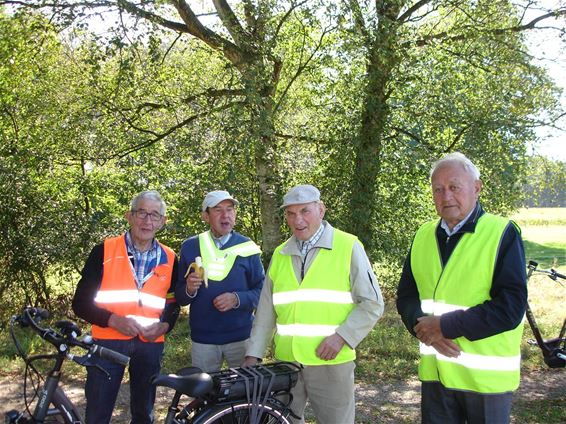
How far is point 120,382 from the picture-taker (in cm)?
380

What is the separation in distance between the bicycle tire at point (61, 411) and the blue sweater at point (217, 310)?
954 millimetres

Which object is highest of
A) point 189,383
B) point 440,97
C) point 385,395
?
point 440,97

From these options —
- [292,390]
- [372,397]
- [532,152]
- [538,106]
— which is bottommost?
[372,397]

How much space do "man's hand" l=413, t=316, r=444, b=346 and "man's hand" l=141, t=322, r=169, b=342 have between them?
1709mm

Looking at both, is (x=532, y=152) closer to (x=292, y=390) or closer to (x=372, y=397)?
(x=372, y=397)

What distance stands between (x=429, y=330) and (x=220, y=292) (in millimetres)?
1573

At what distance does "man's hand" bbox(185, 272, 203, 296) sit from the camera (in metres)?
3.81

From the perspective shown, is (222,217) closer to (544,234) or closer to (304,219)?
(304,219)

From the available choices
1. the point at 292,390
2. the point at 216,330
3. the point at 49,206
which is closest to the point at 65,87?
the point at 49,206

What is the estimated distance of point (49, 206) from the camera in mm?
9008

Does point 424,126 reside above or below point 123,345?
above

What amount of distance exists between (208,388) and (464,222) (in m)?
1.67

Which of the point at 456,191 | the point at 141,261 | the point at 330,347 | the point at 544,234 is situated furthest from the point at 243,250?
the point at 544,234

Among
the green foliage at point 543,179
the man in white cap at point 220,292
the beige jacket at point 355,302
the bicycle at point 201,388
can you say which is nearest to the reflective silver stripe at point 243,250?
the man in white cap at point 220,292
